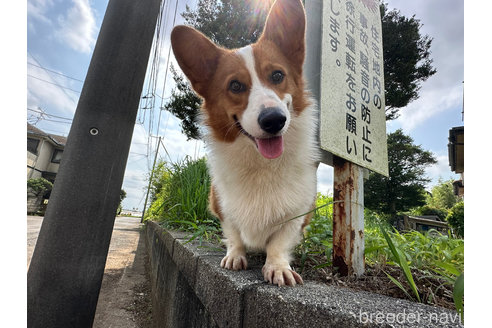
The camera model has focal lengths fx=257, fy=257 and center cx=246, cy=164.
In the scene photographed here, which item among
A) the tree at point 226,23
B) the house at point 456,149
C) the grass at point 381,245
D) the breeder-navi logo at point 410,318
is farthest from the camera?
Result: the tree at point 226,23

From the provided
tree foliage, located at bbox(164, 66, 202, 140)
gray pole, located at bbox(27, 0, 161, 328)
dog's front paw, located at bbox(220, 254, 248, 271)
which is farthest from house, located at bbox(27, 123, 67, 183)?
dog's front paw, located at bbox(220, 254, 248, 271)

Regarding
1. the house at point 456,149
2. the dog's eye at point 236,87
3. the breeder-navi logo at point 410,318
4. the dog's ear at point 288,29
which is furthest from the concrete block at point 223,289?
the house at point 456,149

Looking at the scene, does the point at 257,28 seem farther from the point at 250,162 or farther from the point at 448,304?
the point at 448,304

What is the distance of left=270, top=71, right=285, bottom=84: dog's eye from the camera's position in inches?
54.3

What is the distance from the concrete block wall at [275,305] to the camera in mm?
643

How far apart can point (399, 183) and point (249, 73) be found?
66.5ft

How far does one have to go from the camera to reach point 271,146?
1219 mm

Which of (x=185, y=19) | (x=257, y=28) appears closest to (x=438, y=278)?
(x=257, y=28)

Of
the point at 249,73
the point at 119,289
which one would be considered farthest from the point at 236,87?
the point at 119,289

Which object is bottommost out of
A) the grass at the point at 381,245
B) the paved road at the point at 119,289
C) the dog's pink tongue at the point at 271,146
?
the paved road at the point at 119,289

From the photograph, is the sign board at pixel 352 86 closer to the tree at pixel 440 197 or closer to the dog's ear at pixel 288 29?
the dog's ear at pixel 288 29

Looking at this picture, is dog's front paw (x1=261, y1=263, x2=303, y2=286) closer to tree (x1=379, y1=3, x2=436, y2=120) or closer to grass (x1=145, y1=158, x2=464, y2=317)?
grass (x1=145, y1=158, x2=464, y2=317)

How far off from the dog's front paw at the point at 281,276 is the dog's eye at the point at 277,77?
0.93 meters

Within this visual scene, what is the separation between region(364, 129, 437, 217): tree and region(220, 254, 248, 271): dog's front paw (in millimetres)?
18082
